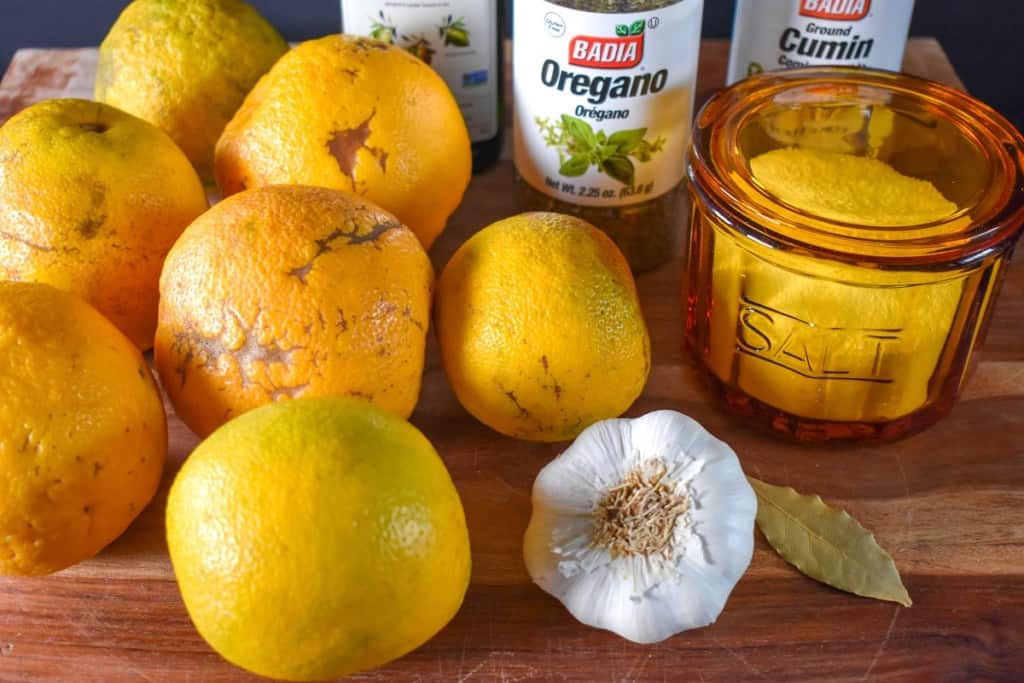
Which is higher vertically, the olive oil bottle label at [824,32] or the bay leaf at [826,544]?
the olive oil bottle label at [824,32]

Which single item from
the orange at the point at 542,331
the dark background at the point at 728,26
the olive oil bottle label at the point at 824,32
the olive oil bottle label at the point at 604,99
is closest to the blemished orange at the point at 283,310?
the orange at the point at 542,331

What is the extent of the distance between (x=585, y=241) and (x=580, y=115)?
5.5 inches

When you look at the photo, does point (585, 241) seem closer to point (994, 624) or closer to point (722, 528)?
point (722, 528)

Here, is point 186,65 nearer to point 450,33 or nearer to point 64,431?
point 450,33

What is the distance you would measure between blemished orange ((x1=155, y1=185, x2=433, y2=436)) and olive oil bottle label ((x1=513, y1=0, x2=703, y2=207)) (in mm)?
193

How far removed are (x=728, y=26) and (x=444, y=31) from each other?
0.49 metres

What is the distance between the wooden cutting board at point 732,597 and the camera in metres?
0.51

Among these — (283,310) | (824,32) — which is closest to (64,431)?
(283,310)

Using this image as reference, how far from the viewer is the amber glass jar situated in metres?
0.55

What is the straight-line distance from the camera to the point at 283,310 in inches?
20.7

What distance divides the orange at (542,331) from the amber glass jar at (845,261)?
2.9 inches

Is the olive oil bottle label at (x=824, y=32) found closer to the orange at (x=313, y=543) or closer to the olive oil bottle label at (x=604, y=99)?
the olive oil bottle label at (x=604, y=99)

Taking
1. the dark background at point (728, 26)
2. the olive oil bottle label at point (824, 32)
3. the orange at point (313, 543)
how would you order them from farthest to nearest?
1. the dark background at point (728, 26)
2. the olive oil bottle label at point (824, 32)
3. the orange at point (313, 543)

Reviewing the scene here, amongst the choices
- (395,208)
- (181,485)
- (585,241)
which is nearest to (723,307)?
(585,241)
